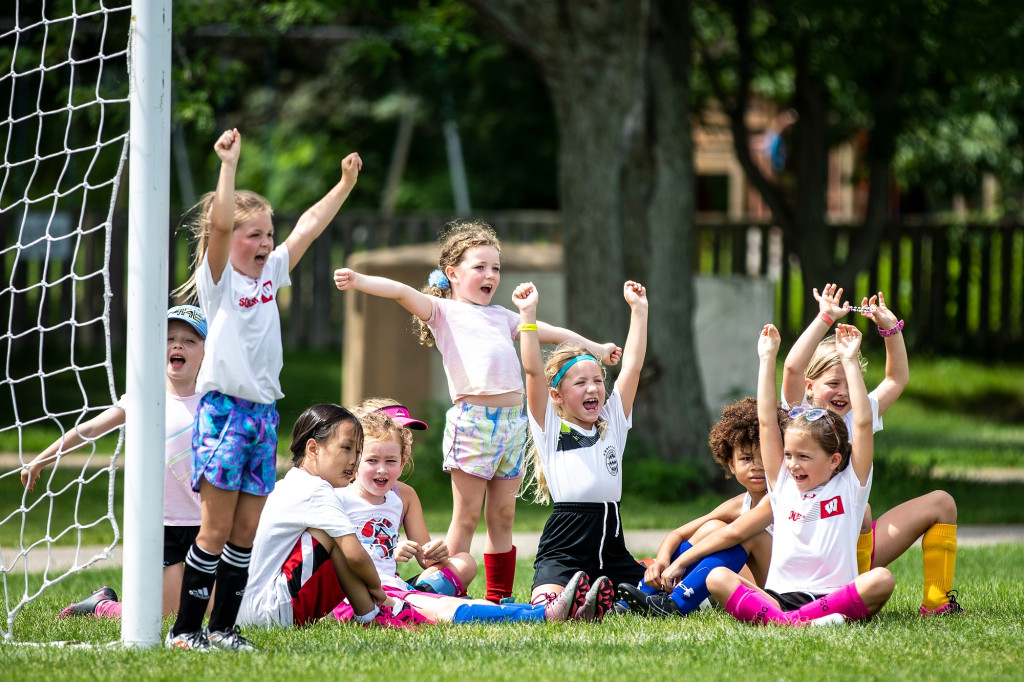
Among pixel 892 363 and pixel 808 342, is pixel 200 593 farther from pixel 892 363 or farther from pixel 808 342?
pixel 892 363

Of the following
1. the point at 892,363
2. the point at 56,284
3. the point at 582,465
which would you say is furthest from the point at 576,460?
the point at 56,284

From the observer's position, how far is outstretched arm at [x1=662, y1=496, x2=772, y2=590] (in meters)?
5.07

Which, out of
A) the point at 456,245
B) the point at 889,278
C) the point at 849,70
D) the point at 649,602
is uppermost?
the point at 849,70

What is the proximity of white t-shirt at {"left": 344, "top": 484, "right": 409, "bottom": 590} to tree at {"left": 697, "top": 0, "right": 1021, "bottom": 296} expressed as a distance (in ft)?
23.7

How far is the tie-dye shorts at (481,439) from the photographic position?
17.4 ft

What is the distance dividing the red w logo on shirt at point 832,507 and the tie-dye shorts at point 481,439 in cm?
137

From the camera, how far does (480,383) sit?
17.3ft

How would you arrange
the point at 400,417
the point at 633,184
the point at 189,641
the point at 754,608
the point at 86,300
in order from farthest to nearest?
1. the point at 86,300
2. the point at 633,184
3. the point at 400,417
4. the point at 754,608
5. the point at 189,641

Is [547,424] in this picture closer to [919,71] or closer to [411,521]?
[411,521]

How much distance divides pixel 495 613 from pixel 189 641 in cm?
132

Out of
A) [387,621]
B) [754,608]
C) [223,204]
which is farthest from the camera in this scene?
[387,621]

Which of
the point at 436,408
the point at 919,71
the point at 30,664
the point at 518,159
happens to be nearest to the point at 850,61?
the point at 919,71

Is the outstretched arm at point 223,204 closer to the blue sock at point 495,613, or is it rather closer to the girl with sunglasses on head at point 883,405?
the blue sock at point 495,613

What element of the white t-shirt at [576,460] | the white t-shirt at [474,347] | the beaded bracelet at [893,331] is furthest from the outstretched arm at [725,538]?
the white t-shirt at [474,347]
